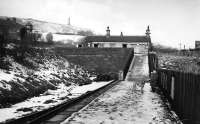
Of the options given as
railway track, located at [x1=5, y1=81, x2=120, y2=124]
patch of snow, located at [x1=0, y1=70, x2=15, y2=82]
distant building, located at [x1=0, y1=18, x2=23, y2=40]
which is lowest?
railway track, located at [x1=5, y1=81, x2=120, y2=124]

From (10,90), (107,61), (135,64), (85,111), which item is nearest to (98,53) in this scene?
(107,61)

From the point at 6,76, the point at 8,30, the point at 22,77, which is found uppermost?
the point at 8,30

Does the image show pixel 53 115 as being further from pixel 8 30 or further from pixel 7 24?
pixel 7 24

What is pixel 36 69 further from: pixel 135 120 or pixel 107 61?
pixel 107 61

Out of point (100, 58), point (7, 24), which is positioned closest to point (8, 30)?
point (100, 58)

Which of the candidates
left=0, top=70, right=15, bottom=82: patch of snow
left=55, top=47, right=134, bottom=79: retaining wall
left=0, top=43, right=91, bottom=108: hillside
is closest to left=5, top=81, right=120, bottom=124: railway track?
left=0, top=43, right=91, bottom=108: hillside

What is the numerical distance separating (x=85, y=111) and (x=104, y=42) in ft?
191

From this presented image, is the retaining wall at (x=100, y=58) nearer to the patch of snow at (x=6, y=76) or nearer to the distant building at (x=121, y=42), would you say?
the distant building at (x=121, y=42)

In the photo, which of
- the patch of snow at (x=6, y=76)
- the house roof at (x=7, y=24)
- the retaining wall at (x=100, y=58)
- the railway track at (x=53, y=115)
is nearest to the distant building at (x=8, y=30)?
the house roof at (x=7, y=24)

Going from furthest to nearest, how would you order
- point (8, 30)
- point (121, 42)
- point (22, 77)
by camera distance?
point (121, 42), point (8, 30), point (22, 77)

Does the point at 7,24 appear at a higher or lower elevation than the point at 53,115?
higher

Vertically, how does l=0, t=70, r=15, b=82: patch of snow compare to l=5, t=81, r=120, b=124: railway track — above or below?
above

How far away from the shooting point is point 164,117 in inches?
457

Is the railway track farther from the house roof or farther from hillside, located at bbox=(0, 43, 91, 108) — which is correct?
the house roof
